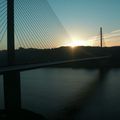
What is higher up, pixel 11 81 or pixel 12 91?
pixel 11 81

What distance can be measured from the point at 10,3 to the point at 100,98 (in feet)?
18.7

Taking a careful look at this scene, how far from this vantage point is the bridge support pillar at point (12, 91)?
6.12 metres

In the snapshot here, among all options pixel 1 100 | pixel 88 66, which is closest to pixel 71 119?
pixel 1 100

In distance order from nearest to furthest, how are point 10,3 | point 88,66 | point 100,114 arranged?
1. point 10,3
2. point 100,114
3. point 88,66

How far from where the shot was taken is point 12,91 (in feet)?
20.7

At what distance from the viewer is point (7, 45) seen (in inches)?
254

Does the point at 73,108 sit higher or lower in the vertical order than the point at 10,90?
lower

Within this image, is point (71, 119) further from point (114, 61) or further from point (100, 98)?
point (114, 61)

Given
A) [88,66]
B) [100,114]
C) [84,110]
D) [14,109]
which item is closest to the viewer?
[14,109]

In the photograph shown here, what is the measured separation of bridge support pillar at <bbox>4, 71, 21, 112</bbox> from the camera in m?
6.12

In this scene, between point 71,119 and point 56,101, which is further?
point 56,101

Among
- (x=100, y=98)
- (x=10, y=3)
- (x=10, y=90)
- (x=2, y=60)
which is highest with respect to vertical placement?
(x=10, y=3)

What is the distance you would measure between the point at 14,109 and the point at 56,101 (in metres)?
3.06

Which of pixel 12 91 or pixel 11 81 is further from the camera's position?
pixel 12 91
